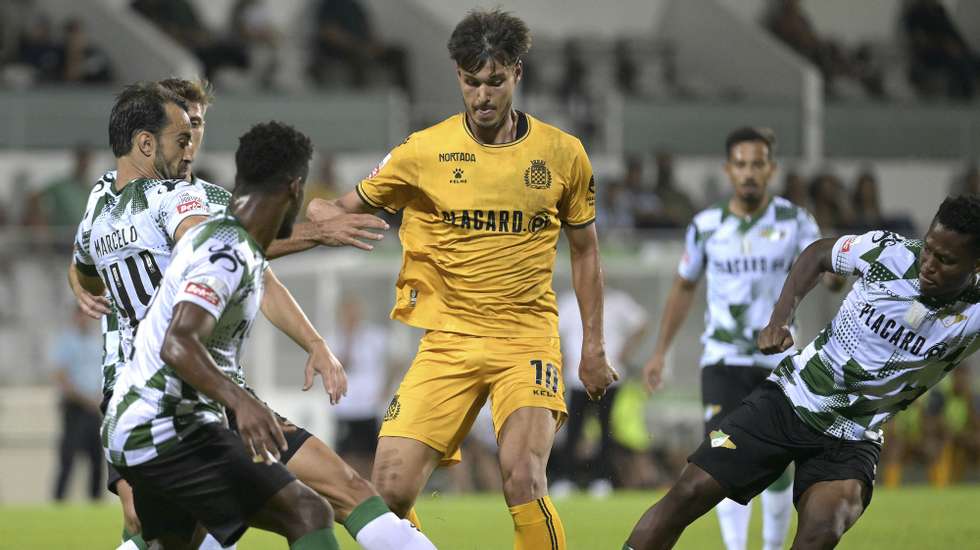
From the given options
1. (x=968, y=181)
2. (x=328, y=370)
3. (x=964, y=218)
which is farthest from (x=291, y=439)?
(x=968, y=181)

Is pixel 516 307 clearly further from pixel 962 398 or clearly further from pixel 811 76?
pixel 811 76

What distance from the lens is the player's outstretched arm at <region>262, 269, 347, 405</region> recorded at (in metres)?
5.62

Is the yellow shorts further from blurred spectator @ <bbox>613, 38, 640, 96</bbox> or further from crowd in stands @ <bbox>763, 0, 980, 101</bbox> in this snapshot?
crowd in stands @ <bbox>763, 0, 980, 101</bbox>

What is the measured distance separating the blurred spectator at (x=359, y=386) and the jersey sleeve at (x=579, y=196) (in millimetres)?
8422

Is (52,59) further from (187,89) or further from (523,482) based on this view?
(523,482)

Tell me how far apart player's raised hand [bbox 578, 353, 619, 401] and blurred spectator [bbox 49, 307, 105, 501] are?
28.4 feet

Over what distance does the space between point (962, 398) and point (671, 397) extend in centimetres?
345

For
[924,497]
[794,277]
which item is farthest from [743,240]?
[924,497]

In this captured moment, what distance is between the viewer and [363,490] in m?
5.41

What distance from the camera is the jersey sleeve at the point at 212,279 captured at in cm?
468

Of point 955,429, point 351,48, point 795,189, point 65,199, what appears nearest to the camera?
point 65,199

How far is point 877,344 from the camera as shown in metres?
5.94

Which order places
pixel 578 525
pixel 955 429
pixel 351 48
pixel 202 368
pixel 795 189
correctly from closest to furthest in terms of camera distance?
pixel 202 368
pixel 578 525
pixel 955 429
pixel 795 189
pixel 351 48

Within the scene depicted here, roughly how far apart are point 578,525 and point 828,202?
7.79m
